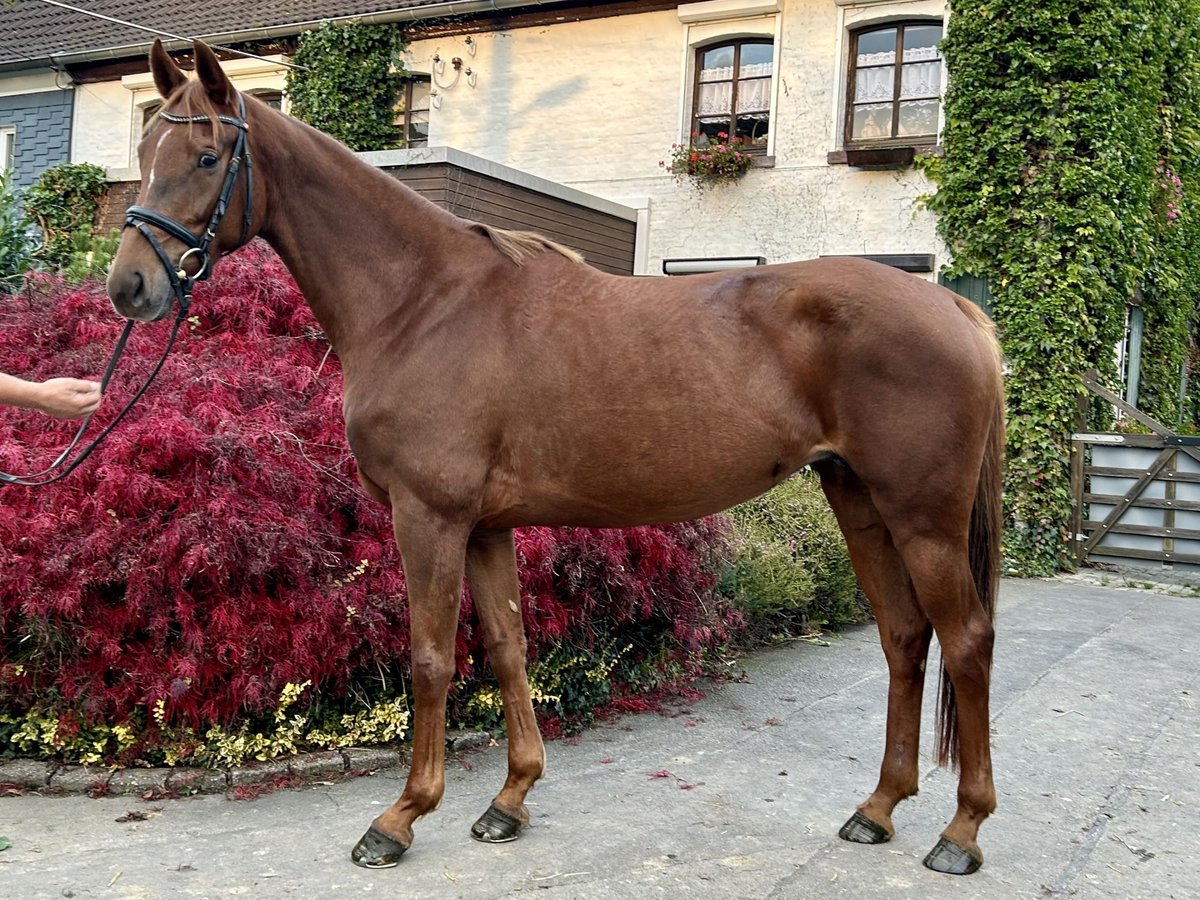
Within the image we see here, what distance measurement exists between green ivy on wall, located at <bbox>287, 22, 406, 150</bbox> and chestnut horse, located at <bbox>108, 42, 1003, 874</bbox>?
12073mm

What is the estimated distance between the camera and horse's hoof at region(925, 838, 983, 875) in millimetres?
3473

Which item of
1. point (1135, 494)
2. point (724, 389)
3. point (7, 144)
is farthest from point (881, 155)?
point (7, 144)

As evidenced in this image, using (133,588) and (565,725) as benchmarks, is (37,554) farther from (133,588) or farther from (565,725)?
(565,725)

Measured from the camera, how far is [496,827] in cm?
369

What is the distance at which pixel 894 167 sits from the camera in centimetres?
1247

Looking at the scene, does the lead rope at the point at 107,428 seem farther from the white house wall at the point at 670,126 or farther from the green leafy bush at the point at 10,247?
the white house wall at the point at 670,126

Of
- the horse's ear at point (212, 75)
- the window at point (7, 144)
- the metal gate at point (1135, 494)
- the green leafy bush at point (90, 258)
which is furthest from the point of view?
the window at point (7, 144)

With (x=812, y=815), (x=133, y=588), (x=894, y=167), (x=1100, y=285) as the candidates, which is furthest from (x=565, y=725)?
(x=894, y=167)

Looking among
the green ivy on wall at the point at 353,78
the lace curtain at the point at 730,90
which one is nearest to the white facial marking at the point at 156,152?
the lace curtain at the point at 730,90

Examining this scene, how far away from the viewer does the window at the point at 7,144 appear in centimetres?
1788

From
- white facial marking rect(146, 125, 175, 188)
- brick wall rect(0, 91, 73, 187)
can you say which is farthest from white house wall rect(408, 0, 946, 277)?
white facial marking rect(146, 125, 175, 188)

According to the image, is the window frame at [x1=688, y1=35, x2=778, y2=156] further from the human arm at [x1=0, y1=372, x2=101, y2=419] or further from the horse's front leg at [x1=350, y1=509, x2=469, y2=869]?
the human arm at [x1=0, y1=372, x2=101, y2=419]

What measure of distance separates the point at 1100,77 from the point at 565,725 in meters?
9.40

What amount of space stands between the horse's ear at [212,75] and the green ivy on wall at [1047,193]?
955cm
